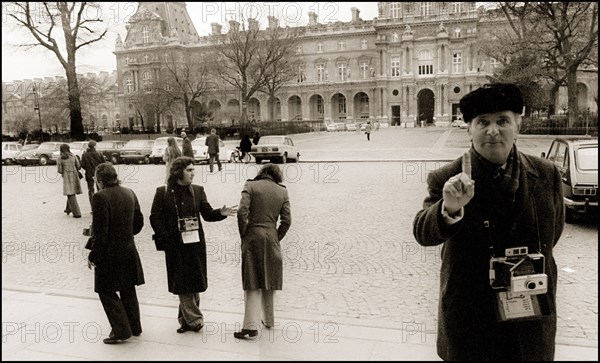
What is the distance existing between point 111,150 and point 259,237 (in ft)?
96.5

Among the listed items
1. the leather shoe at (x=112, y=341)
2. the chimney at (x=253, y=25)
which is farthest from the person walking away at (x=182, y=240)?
the chimney at (x=253, y=25)

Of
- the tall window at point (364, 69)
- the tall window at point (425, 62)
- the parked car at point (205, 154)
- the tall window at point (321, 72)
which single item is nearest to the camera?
the parked car at point (205, 154)

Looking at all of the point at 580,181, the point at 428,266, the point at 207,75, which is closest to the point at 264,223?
the point at 428,266

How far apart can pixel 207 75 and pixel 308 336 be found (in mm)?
51274

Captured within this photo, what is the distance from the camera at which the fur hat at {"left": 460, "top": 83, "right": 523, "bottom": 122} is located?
2529 millimetres

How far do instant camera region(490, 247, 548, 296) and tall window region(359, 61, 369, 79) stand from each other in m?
88.2

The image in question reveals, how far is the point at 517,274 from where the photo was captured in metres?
2.53

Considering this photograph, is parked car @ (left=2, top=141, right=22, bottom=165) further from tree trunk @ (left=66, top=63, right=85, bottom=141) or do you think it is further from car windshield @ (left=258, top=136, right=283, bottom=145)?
car windshield @ (left=258, top=136, right=283, bottom=145)

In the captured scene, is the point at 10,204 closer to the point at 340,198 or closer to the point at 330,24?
the point at 340,198

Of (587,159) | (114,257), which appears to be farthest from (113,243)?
(587,159)

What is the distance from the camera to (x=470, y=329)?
2697 millimetres

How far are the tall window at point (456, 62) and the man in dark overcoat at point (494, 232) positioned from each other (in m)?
81.7

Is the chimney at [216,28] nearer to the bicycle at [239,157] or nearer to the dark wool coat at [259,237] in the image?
the bicycle at [239,157]

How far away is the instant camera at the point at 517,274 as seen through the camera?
2.52m
